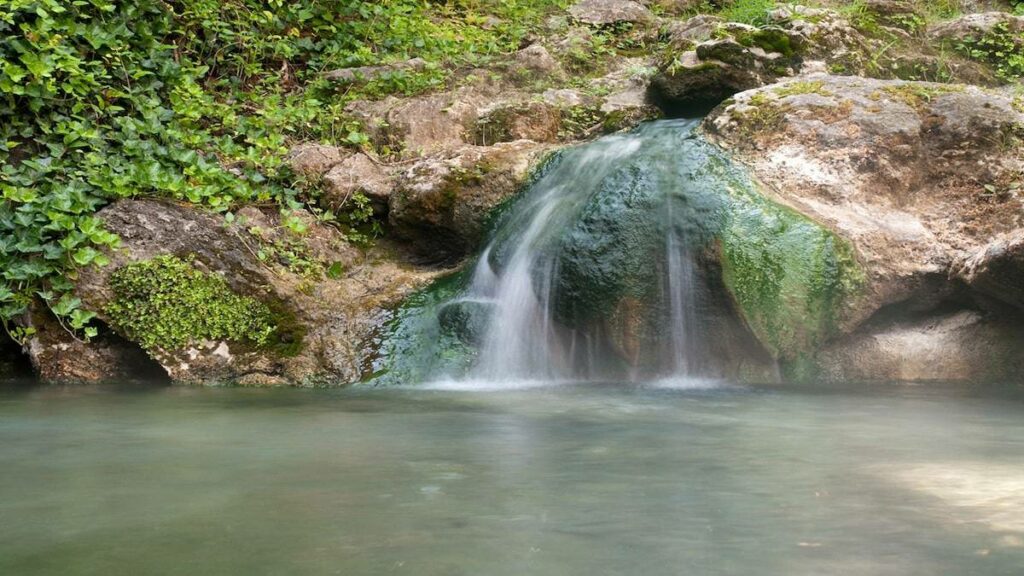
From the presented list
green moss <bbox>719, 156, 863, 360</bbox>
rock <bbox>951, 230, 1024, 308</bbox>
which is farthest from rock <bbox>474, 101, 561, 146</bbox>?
rock <bbox>951, 230, 1024, 308</bbox>

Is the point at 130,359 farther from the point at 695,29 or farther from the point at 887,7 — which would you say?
the point at 887,7

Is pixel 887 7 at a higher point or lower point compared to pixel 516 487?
higher

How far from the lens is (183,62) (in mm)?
8453

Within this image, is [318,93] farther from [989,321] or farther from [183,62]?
[989,321]

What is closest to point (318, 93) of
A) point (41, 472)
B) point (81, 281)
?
point (81, 281)

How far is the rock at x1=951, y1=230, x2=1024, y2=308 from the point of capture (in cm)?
566

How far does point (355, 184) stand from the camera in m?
7.81

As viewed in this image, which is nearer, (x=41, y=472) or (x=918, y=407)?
(x=41, y=472)

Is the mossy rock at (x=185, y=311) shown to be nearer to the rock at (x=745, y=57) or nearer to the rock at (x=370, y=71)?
the rock at (x=370, y=71)

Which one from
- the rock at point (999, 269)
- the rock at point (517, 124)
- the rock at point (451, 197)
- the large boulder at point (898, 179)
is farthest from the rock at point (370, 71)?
the rock at point (999, 269)

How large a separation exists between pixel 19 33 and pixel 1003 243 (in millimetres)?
7304

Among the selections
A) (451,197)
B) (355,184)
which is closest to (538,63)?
(451,197)

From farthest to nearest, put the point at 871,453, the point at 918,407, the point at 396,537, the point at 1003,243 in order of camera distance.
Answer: the point at 1003,243 < the point at 918,407 < the point at 871,453 < the point at 396,537

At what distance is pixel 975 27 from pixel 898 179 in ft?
10.8
